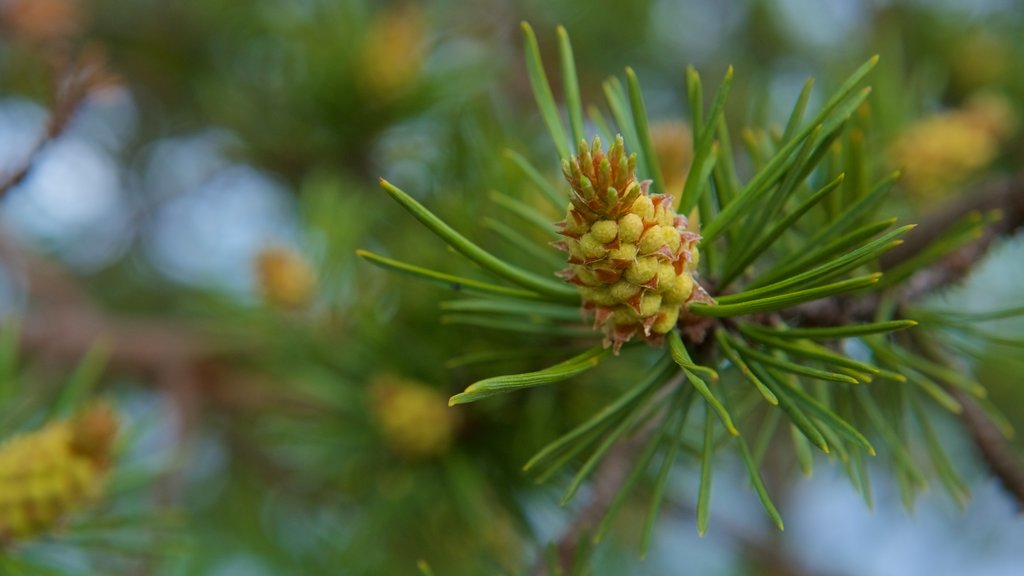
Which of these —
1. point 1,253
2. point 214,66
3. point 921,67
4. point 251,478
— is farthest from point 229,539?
point 921,67

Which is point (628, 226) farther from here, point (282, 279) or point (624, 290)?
point (282, 279)

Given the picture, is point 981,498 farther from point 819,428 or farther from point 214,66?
point 214,66

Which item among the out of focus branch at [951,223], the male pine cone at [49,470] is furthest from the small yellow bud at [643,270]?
the male pine cone at [49,470]

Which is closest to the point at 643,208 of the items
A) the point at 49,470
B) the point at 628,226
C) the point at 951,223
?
the point at 628,226

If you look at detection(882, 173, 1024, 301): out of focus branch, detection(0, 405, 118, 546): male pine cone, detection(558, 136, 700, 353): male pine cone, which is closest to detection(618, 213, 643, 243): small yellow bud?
detection(558, 136, 700, 353): male pine cone

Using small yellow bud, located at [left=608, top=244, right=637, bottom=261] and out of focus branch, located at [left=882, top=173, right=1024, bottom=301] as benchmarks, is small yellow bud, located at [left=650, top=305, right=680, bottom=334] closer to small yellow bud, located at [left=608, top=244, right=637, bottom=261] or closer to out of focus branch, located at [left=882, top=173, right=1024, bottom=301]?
small yellow bud, located at [left=608, top=244, right=637, bottom=261]

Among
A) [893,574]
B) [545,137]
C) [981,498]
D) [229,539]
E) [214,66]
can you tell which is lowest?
[229,539]

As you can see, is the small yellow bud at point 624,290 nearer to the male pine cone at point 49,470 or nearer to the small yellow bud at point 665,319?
the small yellow bud at point 665,319
